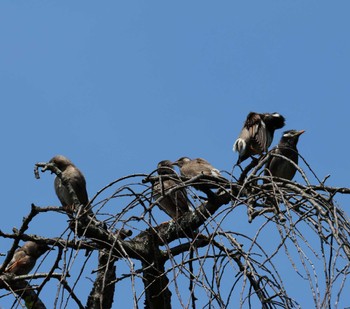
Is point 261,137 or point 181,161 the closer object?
point 181,161

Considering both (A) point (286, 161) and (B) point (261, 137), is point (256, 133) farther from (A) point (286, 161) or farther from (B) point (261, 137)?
(A) point (286, 161)

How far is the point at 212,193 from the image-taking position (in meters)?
5.91

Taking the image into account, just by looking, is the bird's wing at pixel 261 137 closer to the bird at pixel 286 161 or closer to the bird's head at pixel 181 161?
the bird at pixel 286 161

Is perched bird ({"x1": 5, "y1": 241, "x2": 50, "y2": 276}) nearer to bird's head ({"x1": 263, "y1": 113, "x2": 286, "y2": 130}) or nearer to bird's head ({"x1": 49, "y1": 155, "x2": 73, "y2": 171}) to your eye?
bird's head ({"x1": 49, "y1": 155, "x2": 73, "y2": 171})

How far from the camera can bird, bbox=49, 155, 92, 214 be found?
334 inches

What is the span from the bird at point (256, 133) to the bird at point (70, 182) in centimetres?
170

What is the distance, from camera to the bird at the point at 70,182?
8.48 m

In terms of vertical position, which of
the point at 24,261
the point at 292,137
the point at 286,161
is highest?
the point at 292,137

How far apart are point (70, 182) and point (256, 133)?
2.16 m

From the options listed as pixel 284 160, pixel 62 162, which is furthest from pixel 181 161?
pixel 62 162

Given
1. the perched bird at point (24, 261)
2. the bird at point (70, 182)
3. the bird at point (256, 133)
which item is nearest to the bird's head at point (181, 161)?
the bird at point (256, 133)

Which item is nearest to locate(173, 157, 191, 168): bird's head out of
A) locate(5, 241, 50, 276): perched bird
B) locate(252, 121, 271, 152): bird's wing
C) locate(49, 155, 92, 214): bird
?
locate(252, 121, 271, 152): bird's wing

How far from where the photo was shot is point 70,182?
870 centimetres

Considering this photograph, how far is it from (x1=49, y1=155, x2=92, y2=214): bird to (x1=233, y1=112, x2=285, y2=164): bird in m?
1.70
